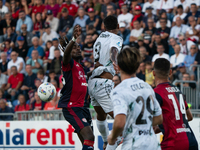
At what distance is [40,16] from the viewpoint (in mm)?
17391

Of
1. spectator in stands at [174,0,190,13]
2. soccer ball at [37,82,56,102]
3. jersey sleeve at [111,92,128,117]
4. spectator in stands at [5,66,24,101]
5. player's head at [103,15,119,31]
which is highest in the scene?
spectator in stands at [174,0,190,13]

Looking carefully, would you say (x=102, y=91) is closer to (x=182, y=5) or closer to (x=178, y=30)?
(x=178, y=30)

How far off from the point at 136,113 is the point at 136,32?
34.8 ft

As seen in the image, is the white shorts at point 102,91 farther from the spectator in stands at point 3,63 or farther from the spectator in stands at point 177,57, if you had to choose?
the spectator in stands at point 3,63

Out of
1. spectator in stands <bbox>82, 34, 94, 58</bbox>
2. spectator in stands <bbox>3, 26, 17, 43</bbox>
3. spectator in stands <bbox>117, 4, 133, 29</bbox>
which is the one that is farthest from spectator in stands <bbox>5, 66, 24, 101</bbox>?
spectator in stands <bbox>117, 4, 133, 29</bbox>

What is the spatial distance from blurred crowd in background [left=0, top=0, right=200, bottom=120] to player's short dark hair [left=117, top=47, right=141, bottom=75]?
6943 millimetres

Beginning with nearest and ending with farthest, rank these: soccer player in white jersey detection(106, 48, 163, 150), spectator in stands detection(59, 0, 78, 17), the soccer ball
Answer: soccer player in white jersey detection(106, 48, 163, 150)
the soccer ball
spectator in stands detection(59, 0, 78, 17)

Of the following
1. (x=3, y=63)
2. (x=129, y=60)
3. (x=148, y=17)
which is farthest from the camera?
(x=3, y=63)

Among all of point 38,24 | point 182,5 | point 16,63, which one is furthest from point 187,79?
point 38,24

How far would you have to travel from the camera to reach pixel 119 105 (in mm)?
3844

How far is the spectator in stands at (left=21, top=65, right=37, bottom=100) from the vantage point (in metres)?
13.8

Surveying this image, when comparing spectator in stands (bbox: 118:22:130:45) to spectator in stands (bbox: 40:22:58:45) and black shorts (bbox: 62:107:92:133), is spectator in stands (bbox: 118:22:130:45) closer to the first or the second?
spectator in stands (bbox: 40:22:58:45)

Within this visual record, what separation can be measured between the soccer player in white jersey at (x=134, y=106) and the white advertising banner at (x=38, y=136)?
18.4 ft

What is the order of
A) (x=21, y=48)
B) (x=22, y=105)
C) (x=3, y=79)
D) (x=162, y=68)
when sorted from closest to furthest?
(x=162, y=68) < (x=22, y=105) < (x=3, y=79) < (x=21, y=48)
